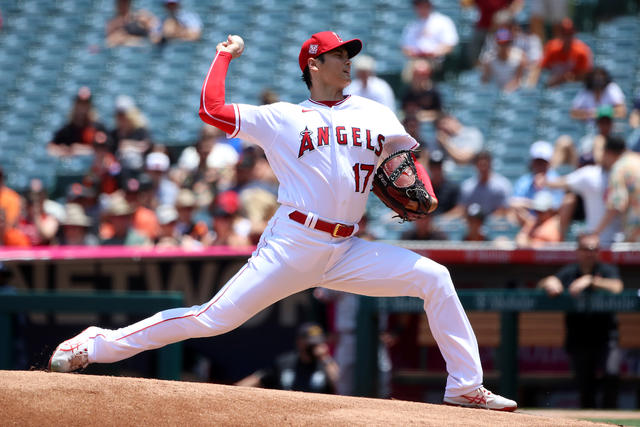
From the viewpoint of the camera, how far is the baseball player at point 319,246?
15.1ft

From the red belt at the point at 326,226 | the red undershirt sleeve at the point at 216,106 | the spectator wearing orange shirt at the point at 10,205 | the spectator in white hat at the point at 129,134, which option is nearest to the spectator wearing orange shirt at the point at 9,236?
→ the spectator wearing orange shirt at the point at 10,205

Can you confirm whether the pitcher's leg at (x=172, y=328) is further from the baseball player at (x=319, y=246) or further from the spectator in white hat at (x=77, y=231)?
the spectator in white hat at (x=77, y=231)

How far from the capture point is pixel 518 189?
9.10 m

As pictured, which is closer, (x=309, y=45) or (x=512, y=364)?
(x=309, y=45)

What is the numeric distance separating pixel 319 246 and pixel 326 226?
9 cm

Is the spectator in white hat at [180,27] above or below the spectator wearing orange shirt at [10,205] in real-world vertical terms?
above

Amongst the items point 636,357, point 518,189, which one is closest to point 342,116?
point 636,357

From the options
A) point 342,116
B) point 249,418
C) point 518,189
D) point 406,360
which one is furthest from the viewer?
point 518,189

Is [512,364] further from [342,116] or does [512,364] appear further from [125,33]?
[125,33]

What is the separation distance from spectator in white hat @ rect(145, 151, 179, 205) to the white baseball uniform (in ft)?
18.0

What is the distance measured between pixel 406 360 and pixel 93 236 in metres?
3.37

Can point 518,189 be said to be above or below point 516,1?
below

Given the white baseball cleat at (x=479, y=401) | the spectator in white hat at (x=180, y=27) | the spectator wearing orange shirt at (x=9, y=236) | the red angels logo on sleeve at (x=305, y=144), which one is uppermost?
the spectator in white hat at (x=180, y=27)

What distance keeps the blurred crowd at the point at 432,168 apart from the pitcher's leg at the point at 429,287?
3587 mm
